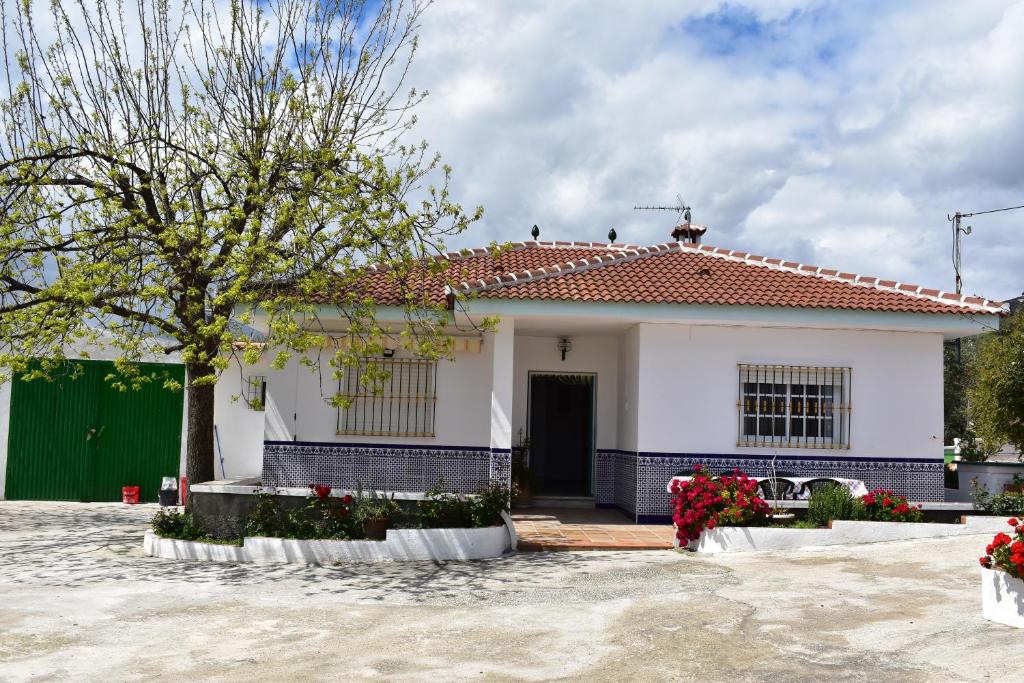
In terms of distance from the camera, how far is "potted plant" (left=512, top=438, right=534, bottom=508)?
14.5 meters

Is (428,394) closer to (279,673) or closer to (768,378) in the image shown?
(768,378)

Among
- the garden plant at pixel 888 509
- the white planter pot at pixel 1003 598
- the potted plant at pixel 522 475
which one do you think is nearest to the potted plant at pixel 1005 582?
the white planter pot at pixel 1003 598

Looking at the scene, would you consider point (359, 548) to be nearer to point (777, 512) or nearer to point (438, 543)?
point (438, 543)

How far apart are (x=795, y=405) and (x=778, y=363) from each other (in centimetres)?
68

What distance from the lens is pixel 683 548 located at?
11125 millimetres

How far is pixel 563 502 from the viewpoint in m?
14.9

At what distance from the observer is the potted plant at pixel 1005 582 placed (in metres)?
6.91

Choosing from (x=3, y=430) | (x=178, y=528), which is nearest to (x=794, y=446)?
(x=178, y=528)

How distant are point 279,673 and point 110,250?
235 inches

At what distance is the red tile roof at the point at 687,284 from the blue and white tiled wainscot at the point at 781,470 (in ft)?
7.49

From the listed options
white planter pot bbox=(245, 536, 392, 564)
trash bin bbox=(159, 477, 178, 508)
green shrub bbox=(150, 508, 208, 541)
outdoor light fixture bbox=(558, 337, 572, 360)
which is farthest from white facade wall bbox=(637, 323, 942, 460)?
trash bin bbox=(159, 477, 178, 508)

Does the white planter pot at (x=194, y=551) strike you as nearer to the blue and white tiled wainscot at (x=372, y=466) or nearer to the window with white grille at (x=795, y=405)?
the blue and white tiled wainscot at (x=372, y=466)

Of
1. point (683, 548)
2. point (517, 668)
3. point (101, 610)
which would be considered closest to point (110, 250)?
point (101, 610)

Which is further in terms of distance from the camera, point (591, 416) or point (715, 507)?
point (591, 416)
